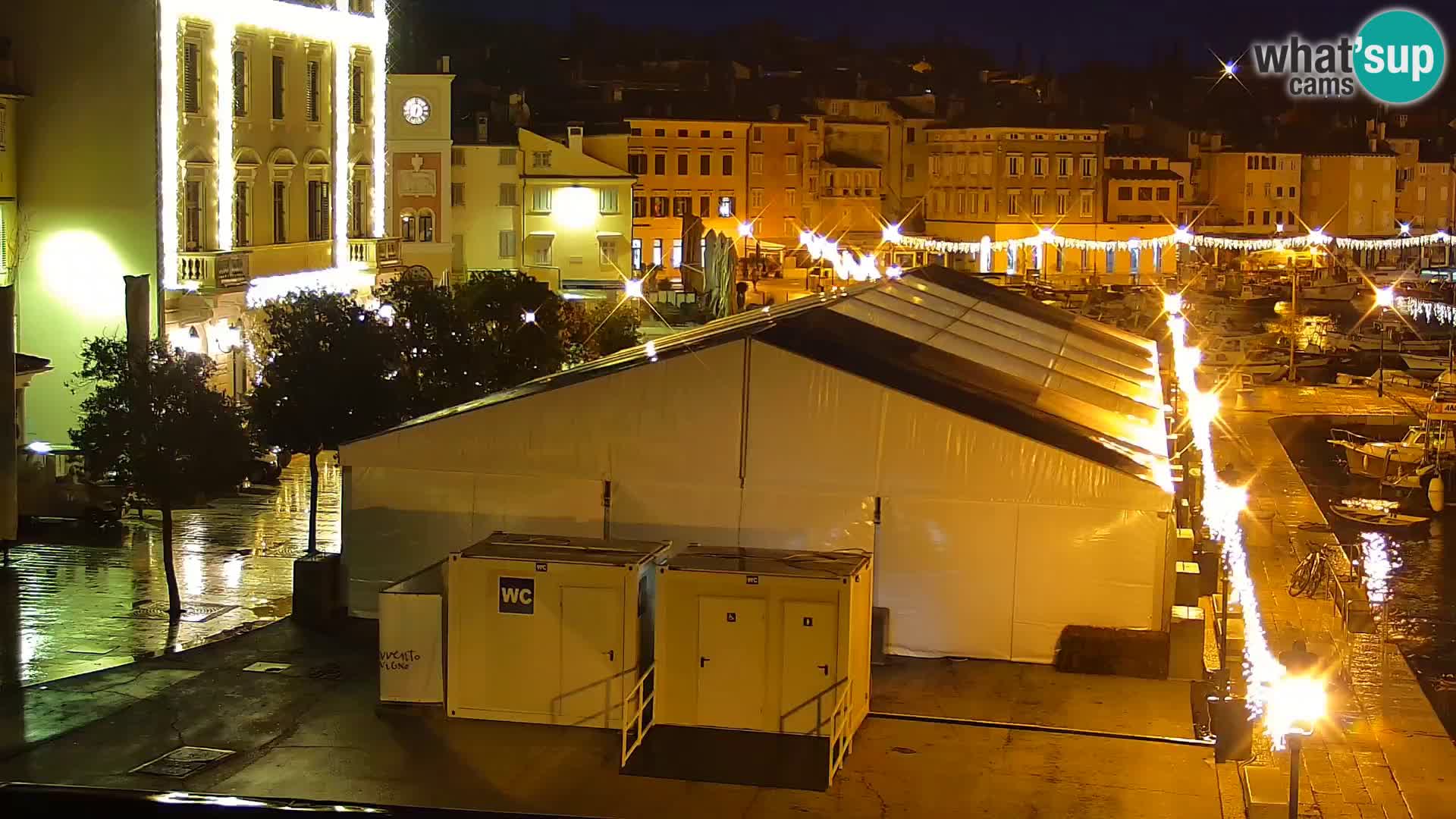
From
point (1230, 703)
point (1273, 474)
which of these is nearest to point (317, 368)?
point (1230, 703)

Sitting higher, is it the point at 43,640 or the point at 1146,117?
the point at 1146,117

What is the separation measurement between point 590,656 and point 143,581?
992cm

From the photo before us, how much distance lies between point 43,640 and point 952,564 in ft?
29.1

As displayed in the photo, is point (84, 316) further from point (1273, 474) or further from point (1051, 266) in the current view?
point (1051, 266)

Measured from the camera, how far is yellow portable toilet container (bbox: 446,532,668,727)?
12781 mm

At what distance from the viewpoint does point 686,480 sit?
16281mm

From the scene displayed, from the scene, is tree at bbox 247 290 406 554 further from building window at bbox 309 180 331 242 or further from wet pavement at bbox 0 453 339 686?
building window at bbox 309 180 331 242

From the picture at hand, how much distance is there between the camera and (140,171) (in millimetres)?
31734

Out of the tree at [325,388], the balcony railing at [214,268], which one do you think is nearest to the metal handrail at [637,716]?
the tree at [325,388]

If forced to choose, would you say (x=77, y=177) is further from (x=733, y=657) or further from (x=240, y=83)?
(x=733, y=657)

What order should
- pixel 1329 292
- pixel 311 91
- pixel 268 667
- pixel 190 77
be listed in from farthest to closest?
1. pixel 1329 292
2. pixel 311 91
3. pixel 190 77
4. pixel 268 667

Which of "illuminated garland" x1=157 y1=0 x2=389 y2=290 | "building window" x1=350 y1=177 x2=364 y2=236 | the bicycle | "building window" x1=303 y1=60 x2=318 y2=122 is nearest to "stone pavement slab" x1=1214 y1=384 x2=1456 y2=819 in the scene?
the bicycle

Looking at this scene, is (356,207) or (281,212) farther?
(356,207)

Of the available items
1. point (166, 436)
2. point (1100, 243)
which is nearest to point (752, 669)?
point (166, 436)
